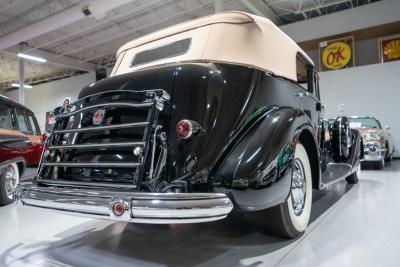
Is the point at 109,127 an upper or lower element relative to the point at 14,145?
upper

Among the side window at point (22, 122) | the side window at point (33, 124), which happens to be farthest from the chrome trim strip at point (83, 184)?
the side window at point (33, 124)

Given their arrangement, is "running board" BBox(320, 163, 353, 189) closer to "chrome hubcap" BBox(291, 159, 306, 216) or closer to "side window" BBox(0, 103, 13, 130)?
"chrome hubcap" BBox(291, 159, 306, 216)

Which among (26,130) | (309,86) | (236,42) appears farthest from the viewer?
(26,130)

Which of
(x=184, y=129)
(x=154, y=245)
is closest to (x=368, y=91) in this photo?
(x=154, y=245)

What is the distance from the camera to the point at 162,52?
3094mm

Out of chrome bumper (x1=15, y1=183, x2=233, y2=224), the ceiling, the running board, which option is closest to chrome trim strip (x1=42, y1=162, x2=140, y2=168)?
chrome bumper (x1=15, y1=183, x2=233, y2=224)

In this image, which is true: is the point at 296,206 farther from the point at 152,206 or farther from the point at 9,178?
the point at 9,178

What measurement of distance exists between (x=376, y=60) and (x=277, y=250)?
1163cm

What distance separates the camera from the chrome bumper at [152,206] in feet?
5.60

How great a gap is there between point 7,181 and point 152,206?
362 centimetres

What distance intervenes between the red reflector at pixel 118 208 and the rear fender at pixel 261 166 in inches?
21.5

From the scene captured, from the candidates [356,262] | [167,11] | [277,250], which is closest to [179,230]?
[277,250]

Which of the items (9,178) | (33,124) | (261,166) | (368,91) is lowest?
(9,178)

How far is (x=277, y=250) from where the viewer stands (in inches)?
91.8
